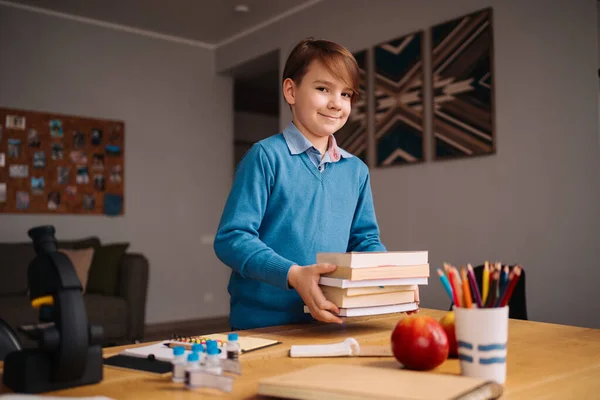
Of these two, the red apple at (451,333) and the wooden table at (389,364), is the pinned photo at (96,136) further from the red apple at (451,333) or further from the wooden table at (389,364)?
the red apple at (451,333)

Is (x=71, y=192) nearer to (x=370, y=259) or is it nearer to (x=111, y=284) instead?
(x=111, y=284)

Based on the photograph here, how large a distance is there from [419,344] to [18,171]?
15.5ft

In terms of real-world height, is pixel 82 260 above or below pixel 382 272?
below

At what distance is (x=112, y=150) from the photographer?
521 centimetres

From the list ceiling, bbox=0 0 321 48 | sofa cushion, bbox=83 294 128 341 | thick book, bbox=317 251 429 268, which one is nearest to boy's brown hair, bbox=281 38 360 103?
thick book, bbox=317 251 429 268

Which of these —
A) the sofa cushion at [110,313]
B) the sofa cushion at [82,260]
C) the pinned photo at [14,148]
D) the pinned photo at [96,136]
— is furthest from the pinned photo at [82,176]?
the sofa cushion at [110,313]

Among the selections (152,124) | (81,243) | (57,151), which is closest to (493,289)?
(81,243)

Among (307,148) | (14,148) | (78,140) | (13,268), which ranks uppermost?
(78,140)

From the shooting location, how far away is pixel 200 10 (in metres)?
4.88

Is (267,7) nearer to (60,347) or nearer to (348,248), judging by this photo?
(348,248)

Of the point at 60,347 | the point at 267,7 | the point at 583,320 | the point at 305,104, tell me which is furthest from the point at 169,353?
the point at 267,7

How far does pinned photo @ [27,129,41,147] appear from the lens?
480cm

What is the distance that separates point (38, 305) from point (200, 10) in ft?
14.9

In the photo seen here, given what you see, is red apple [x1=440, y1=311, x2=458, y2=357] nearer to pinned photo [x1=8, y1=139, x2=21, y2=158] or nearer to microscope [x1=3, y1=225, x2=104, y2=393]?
microscope [x1=3, y1=225, x2=104, y2=393]
